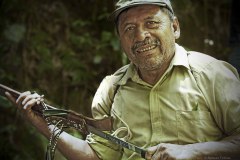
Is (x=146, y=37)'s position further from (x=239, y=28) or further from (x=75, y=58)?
(x=75, y=58)

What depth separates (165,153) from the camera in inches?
Answer: 62.6

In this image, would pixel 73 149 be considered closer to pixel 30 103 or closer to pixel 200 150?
pixel 30 103

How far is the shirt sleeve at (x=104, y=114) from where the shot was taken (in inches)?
80.0

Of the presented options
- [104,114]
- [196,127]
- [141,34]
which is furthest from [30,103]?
[196,127]

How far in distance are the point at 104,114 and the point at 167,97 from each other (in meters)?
0.41

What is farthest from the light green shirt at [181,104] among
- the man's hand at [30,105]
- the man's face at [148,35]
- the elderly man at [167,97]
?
the man's hand at [30,105]

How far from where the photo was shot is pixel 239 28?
2.37 metres

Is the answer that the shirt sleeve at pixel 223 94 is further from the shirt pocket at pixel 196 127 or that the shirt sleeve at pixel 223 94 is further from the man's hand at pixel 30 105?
the man's hand at pixel 30 105

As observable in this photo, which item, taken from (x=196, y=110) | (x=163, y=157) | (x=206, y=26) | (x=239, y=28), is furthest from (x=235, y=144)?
(x=206, y=26)

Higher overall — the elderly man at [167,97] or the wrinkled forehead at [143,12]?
the wrinkled forehead at [143,12]

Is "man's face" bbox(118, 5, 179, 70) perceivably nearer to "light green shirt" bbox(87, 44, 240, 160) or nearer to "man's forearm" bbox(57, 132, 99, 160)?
"light green shirt" bbox(87, 44, 240, 160)

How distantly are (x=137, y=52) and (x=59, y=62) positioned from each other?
2318 millimetres

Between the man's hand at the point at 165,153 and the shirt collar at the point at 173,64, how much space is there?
0.42m

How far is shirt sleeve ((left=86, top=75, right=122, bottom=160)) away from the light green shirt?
0.18ft
